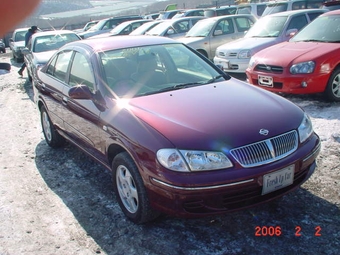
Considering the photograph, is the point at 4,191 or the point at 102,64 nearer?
the point at 102,64

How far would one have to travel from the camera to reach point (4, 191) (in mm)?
4168

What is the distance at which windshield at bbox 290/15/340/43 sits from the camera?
6618 millimetres

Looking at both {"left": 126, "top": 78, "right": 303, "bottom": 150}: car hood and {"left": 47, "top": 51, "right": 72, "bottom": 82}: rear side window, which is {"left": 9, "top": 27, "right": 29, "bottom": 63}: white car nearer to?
{"left": 47, "top": 51, "right": 72, "bottom": 82}: rear side window

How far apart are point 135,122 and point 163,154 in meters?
0.48

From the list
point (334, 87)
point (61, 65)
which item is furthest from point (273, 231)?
point (334, 87)

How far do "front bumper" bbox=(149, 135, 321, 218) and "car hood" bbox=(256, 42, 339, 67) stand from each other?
3698mm

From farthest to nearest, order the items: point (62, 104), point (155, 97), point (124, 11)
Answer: point (124, 11)
point (62, 104)
point (155, 97)

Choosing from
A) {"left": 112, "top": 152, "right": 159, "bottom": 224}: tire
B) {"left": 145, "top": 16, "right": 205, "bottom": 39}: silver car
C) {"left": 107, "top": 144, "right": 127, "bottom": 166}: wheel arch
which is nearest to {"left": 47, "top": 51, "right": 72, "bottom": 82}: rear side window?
{"left": 107, "top": 144, "right": 127, "bottom": 166}: wheel arch

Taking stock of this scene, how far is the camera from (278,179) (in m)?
2.87

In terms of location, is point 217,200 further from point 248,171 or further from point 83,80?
point 83,80

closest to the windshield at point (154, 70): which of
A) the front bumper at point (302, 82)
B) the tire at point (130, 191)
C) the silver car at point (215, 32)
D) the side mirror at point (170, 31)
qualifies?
the tire at point (130, 191)

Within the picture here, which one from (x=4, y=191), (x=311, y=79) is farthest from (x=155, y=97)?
(x=311, y=79)

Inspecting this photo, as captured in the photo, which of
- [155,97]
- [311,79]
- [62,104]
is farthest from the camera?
[311,79]

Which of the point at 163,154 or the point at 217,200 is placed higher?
the point at 163,154
